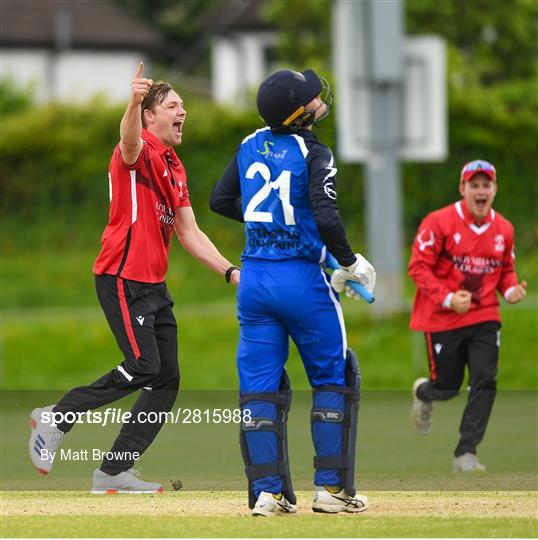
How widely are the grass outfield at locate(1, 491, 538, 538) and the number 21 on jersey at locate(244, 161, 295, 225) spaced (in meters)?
1.43

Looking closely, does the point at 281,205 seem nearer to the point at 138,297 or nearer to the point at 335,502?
the point at 138,297

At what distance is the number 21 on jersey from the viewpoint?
750 cm

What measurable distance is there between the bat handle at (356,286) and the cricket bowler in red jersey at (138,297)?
0.76 meters

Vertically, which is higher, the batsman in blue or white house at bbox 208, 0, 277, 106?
white house at bbox 208, 0, 277, 106

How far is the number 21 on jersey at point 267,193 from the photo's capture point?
750 centimetres

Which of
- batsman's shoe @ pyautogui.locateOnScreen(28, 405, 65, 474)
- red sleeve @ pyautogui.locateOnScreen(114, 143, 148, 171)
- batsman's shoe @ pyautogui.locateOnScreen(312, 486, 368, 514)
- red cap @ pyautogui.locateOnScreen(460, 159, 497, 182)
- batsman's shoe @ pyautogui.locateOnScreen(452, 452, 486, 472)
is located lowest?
batsman's shoe @ pyautogui.locateOnScreen(452, 452, 486, 472)

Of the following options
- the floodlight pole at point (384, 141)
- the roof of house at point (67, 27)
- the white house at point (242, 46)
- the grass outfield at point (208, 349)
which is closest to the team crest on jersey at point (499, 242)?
the grass outfield at point (208, 349)

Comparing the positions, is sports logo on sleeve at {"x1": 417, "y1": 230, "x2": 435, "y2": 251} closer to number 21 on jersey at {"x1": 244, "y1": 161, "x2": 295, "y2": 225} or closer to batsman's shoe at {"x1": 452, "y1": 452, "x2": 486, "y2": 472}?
batsman's shoe at {"x1": 452, "y1": 452, "x2": 486, "y2": 472}

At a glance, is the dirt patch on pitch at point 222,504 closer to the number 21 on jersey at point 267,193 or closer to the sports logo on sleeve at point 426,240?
the number 21 on jersey at point 267,193

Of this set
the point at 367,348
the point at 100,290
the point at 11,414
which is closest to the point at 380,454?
the point at 11,414

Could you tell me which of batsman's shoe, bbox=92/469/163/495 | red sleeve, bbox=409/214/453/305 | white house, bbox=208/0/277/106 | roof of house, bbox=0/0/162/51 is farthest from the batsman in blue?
roof of house, bbox=0/0/162/51

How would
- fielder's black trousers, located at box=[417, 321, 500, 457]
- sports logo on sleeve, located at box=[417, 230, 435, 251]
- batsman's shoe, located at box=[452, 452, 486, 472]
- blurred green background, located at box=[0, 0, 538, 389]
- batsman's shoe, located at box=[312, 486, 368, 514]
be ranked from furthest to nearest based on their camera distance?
blurred green background, located at box=[0, 0, 538, 389] → sports logo on sleeve, located at box=[417, 230, 435, 251] → fielder's black trousers, located at box=[417, 321, 500, 457] → batsman's shoe, located at box=[452, 452, 486, 472] → batsman's shoe, located at box=[312, 486, 368, 514]

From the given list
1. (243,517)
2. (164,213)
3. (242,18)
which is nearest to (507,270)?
(164,213)

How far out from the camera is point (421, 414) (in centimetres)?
1111
